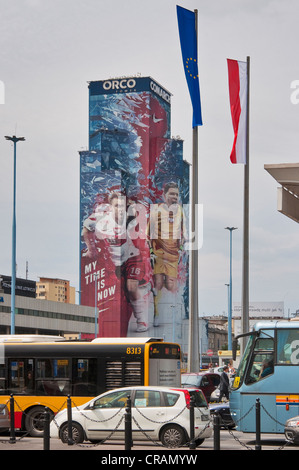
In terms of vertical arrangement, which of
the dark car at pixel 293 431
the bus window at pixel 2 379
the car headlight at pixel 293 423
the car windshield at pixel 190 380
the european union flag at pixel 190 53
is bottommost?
the car windshield at pixel 190 380

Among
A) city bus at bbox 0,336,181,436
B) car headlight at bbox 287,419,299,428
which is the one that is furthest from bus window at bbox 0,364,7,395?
car headlight at bbox 287,419,299,428

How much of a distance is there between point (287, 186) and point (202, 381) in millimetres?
13985

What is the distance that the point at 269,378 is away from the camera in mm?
21094

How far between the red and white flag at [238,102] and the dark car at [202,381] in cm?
854

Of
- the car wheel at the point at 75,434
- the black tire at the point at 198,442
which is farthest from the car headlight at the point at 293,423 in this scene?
the car wheel at the point at 75,434

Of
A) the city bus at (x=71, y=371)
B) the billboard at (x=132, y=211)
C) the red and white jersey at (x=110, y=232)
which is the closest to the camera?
the city bus at (x=71, y=371)

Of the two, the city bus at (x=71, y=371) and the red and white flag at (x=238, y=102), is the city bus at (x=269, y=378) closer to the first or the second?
the city bus at (x=71, y=371)

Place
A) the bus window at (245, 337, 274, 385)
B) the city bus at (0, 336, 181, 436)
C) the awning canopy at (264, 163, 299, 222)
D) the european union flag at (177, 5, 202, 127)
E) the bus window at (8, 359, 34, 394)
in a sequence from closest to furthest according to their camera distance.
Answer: the awning canopy at (264, 163, 299, 222)
the bus window at (245, 337, 274, 385)
the city bus at (0, 336, 181, 436)
the bus window at (8, 359, 34, 394)
the european union flag at (177, 5, 202, 127)

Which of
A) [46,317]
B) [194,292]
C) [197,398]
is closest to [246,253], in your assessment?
[194,292]

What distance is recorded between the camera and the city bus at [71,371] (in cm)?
2342

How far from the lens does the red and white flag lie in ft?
107

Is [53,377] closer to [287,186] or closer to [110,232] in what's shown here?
[287,186]

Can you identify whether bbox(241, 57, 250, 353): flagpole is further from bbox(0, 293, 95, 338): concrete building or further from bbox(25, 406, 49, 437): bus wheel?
bbox(0, 293, 95, 338): concrete building

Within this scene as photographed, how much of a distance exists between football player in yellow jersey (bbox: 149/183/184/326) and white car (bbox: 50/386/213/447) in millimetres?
138996
